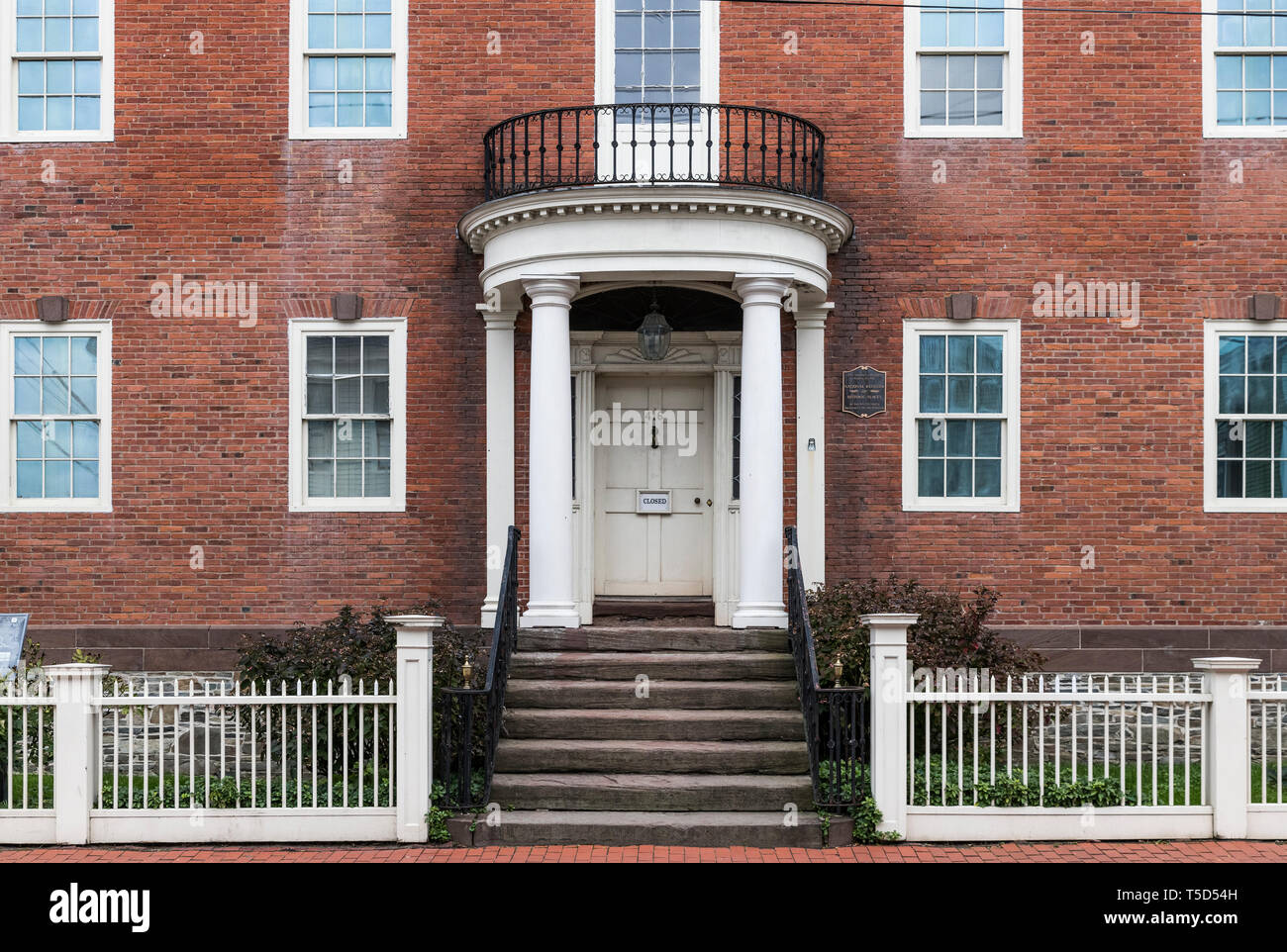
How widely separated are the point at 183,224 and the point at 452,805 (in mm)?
6960

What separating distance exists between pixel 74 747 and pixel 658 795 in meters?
4.10

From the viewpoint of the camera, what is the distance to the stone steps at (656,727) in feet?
32.6

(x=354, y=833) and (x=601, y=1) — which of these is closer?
(x=354, y=833)

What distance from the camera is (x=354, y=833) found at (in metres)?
8.80

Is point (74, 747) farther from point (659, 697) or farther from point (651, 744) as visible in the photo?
point (659, 697)

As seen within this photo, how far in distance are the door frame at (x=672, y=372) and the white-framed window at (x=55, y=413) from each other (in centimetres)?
474

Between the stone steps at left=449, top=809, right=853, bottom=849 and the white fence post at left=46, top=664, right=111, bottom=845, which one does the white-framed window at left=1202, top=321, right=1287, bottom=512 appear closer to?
the stone steps at left=449, top=809, right=853, bottom=849

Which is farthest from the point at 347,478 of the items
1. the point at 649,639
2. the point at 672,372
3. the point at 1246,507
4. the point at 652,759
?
the point at 1246,507

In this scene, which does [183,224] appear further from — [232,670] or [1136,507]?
[1136,507]

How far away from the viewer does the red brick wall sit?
1266 centimetres

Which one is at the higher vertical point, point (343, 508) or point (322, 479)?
point (322, 479)

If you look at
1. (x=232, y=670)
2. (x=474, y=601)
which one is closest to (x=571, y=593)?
(x=474, y=601)

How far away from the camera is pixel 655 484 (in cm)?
1312

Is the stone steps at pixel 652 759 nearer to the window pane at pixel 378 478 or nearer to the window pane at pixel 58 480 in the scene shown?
the window pane at pixel 378 478
